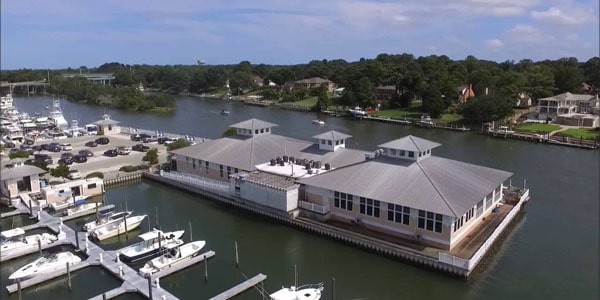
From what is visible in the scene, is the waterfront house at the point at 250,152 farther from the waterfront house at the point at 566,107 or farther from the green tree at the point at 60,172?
the waterfront house at the point at 566,107

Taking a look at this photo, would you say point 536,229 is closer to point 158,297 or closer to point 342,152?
point 342,152

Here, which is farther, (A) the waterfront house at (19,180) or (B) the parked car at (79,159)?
(B) the parked car at (79,159)

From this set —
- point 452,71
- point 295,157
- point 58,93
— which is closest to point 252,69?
point 58,93

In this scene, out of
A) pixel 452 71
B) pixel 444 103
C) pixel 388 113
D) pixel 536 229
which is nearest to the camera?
pixel 536 229

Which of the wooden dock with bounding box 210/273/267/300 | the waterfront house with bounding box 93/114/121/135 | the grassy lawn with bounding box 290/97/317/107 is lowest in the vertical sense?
the wooden dock with bounding box 210/273/267/300

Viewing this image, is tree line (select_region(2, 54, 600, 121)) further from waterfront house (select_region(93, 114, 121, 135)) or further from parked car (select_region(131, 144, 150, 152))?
parked car (select_region(131, 144, 150, 152))

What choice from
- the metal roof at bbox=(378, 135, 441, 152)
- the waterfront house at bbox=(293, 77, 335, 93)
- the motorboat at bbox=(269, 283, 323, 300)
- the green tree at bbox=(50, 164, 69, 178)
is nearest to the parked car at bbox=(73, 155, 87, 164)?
the green tree at bbox=(50, 164, 69, 178)

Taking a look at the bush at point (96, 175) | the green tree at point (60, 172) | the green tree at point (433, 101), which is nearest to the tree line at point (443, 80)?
the green tree at point (433, 101)
